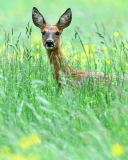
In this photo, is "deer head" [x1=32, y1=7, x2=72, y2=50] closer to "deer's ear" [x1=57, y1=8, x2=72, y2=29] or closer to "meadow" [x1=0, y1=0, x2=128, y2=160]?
"deer's ear" [x1=57, y1=8, x2=72, y2=29]

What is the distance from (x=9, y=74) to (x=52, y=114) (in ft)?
3.77

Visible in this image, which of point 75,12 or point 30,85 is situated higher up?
point 75,12

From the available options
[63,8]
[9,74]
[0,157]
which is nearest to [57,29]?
[9,74]

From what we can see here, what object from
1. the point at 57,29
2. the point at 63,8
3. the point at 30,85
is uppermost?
the point at 63,8

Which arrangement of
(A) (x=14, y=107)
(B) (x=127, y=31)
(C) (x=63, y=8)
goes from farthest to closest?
(C) (x=63, y=8)
(B) (x=127, y=31)
(A) (x=14, y=107)

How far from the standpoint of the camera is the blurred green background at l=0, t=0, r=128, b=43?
51.1 feet

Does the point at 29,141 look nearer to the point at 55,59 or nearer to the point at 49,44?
the point at 49,44

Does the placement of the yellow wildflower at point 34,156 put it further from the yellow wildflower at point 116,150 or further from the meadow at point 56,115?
the yellow wildflower at point 116,150

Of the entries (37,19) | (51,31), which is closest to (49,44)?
(51,31)

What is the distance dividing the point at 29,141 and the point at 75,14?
41.5ft

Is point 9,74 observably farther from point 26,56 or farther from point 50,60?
point 50,60

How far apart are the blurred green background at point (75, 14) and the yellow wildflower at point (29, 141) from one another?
8.18 meters

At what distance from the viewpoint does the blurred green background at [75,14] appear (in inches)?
613

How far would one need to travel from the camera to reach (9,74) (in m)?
7.33
